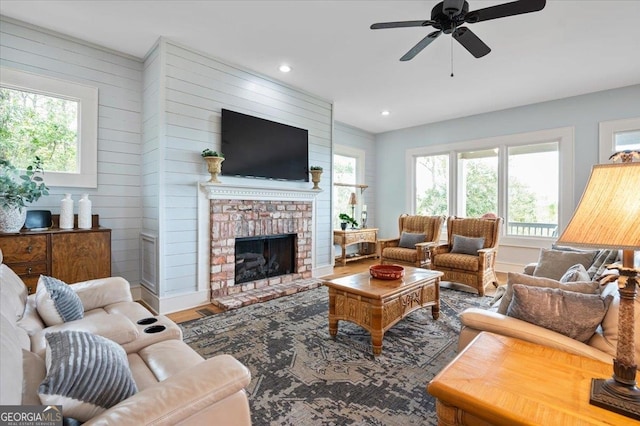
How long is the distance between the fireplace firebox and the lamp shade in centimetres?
356

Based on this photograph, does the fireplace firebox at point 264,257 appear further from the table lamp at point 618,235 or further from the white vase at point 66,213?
the table lamp at point 618,235

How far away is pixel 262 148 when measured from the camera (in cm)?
415

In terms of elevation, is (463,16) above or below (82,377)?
above

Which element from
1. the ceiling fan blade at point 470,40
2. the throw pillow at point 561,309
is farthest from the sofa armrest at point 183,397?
the ceiling fan blade at point 470,40

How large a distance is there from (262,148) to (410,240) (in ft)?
8.90

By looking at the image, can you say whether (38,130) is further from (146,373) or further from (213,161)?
(146,373)

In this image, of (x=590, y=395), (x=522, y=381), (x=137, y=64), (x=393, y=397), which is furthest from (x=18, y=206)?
(x=590, y=395)

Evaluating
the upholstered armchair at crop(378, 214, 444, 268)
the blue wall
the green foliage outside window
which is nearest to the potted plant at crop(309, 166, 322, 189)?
the upholstered armchair at crop(378, 214, 444, 268)

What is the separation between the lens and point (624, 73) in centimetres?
395

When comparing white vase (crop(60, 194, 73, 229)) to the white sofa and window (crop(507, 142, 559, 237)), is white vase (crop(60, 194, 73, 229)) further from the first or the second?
window (crop(507, 142, 559, 237))

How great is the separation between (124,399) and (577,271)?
2401 millimetres

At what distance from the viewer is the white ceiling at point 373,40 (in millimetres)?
2744

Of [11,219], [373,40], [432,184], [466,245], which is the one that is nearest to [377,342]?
[466,245]

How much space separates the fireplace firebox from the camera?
4.04 meters
